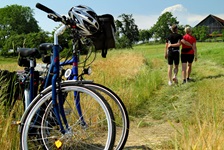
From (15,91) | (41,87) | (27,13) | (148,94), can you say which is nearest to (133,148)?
(41,87)

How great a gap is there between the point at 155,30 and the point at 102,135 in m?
108

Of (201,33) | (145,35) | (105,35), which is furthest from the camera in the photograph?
(145,35)

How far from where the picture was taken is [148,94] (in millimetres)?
7777

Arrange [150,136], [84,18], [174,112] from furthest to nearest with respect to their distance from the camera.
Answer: [174,112]
[150,136]
[84,18]

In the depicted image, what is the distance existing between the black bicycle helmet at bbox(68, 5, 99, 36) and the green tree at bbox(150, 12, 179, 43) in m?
102

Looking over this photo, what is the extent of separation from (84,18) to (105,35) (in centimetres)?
32

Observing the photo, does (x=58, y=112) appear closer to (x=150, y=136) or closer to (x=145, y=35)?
(x=150, y=136)

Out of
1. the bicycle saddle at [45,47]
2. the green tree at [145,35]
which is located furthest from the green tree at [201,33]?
the bicycle saddle at [45,47]

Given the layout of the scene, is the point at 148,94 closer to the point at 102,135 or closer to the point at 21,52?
the point at 102,135

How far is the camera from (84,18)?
3.17 m

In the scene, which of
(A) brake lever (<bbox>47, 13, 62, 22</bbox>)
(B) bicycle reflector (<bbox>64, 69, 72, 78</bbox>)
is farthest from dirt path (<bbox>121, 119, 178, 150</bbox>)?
(A) brake lever (<bbox>47, 13, 62, 22</bbox>)

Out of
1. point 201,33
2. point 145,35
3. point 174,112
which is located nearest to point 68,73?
point 174,112

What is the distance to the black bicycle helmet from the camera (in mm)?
3170

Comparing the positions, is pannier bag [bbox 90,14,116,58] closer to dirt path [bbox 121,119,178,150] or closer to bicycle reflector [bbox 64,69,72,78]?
bicycle reflector [bbox 64,69,72,78]
